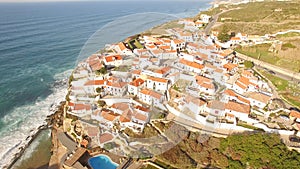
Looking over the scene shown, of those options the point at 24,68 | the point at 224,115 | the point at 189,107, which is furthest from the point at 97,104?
the point at 24,68

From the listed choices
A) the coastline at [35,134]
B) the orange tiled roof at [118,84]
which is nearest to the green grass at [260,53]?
the orange tiled roof at [118,84]

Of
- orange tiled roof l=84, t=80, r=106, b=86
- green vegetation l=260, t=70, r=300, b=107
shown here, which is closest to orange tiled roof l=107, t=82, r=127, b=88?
orange tiled roof l=84, t=80, r=106, b=86

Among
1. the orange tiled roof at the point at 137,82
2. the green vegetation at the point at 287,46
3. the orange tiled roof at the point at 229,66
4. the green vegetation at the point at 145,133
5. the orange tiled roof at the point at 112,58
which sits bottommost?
the green vegetation at the point at 145,133

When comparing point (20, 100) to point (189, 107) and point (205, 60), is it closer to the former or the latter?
point (189, 107)

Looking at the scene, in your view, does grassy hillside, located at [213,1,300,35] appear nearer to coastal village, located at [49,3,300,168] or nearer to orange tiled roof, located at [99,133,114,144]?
coastal village, located at [49,3,300,168]

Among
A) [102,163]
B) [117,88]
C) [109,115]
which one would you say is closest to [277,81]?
[117,88]

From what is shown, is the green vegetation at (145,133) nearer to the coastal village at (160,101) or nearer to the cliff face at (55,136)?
the coastal village at (160,101)
